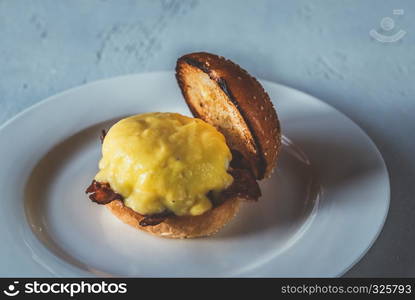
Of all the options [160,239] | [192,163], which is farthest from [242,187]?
[160,239]

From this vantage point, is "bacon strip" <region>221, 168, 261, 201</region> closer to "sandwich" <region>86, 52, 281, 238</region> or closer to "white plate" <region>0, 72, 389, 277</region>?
"sandwich" <region>86, 52, 281, 238</region>

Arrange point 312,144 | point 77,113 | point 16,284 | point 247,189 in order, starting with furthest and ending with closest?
point 77,113 → point 312,144 → point 247,189 → point 16,284

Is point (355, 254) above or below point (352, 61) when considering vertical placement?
below

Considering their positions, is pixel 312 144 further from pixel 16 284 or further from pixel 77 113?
pixel 16 284

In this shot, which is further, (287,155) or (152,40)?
(152,40)

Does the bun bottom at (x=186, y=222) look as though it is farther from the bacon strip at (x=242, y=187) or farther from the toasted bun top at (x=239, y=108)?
the toasted bun top at (x=239, y=108)

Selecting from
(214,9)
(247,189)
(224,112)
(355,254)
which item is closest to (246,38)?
(214,9)

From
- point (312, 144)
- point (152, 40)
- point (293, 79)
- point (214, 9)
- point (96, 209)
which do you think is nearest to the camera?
point (96, 209)

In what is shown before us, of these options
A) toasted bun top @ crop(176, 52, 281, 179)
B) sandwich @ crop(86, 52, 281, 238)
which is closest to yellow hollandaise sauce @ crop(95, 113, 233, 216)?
sandwich @ crop(86, 52, 281, 238)
